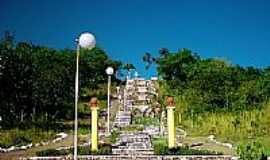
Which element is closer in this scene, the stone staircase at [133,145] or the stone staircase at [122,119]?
the stone staircase at [133,145]

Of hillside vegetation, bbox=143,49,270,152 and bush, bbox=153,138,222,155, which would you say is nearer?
bush, bbox=153,138,222,155

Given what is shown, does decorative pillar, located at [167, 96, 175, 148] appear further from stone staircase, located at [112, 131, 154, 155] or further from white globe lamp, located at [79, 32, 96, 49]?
white globe lamp, located at [79, 32, 96, 49]

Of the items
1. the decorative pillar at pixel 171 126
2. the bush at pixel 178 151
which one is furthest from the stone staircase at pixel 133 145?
the decorative pillar at pixel 171 126

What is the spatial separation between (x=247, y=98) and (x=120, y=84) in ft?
64.9

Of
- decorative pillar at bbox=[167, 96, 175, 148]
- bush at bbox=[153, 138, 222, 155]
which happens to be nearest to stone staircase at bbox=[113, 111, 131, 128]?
decorative pillar at bbox=[167, 96, 175, 148]

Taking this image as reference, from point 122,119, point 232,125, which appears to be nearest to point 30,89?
Result: point 122,119

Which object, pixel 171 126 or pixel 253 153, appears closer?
pixel 253 153

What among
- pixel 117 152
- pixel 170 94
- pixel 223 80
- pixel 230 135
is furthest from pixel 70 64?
pixel 117 152

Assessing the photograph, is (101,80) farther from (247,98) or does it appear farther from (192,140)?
(192,140)

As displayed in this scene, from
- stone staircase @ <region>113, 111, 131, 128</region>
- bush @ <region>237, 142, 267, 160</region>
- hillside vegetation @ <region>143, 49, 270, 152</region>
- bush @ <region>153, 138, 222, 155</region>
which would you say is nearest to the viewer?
bush @ <region>237, 142, 267, 160</region>

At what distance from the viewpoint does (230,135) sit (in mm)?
27219

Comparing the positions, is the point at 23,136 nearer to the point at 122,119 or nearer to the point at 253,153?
the point at 122,119

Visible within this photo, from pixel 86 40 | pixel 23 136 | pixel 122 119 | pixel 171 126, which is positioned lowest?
pixel 23 136

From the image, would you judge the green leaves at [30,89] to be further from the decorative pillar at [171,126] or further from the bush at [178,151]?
the bush at [178,151]
